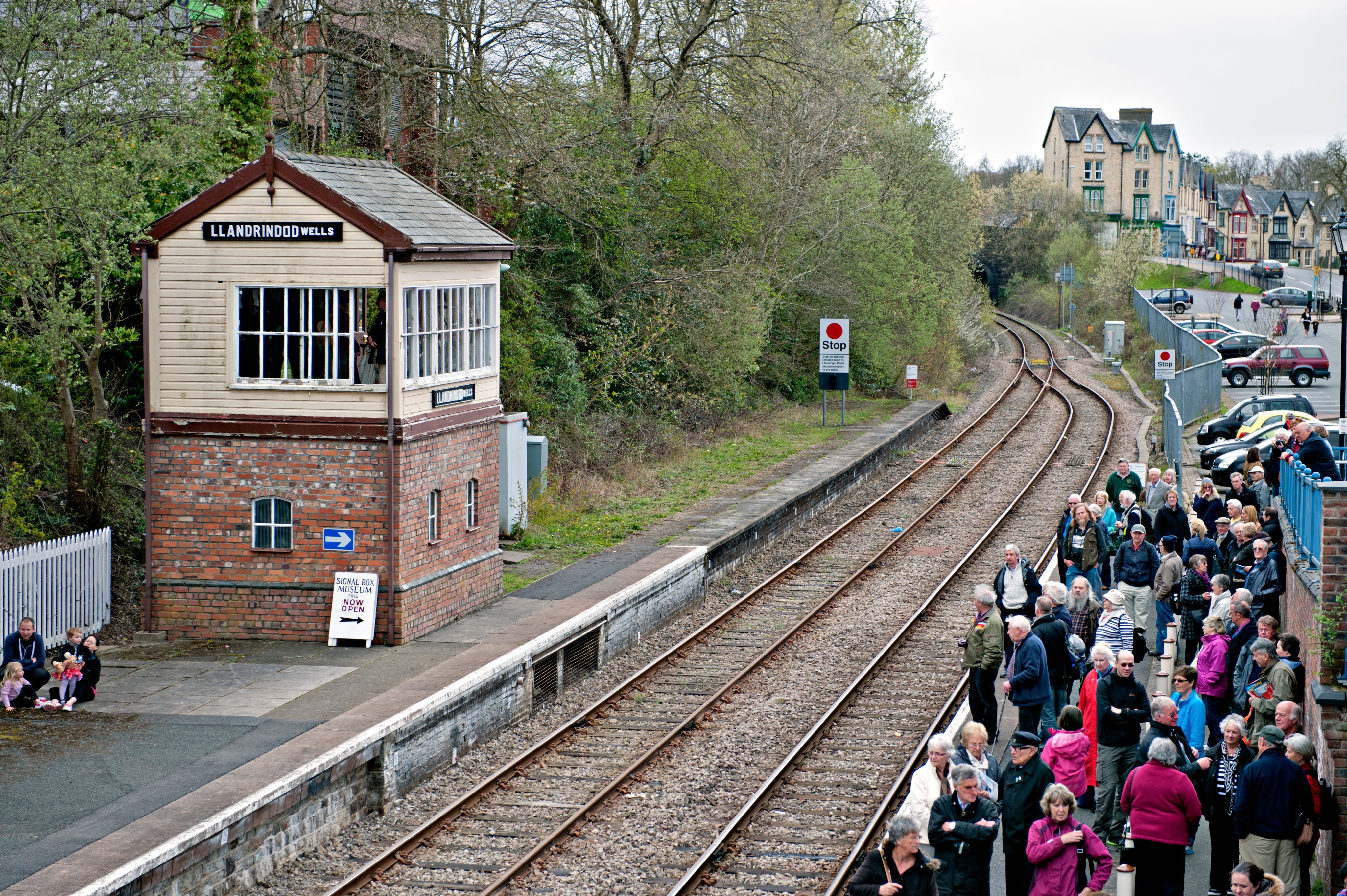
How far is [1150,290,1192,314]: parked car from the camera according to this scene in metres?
69.8

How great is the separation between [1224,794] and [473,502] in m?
10.1

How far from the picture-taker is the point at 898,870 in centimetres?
754

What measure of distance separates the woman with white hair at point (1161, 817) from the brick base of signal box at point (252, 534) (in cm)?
887

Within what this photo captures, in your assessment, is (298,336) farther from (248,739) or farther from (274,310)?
(248,739)

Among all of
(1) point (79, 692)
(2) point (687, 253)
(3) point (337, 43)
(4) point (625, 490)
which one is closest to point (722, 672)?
(1) point (79, 692)

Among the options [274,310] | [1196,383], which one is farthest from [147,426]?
[1196,383]

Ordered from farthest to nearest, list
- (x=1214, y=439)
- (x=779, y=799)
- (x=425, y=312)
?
(x=1214, y=439) → (x=425, y=312) → (x=779, y=799)

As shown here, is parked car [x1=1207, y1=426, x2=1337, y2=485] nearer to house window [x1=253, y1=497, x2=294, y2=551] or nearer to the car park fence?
the car park fence

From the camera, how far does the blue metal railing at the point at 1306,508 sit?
10.6m

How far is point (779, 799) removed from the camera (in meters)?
12.3

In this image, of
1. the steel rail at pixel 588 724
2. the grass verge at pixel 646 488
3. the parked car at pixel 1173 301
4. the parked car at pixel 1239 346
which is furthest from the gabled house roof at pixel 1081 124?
the steel rail at pixel 588 724

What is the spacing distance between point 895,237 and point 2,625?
30.6 meters

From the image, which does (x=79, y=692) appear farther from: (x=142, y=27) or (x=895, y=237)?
(x=895, y=237)

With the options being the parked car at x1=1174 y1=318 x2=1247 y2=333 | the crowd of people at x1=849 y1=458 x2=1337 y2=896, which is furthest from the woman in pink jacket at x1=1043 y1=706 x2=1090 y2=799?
the parked car at x1=1174 y1=318 x2=1247 y2=333
